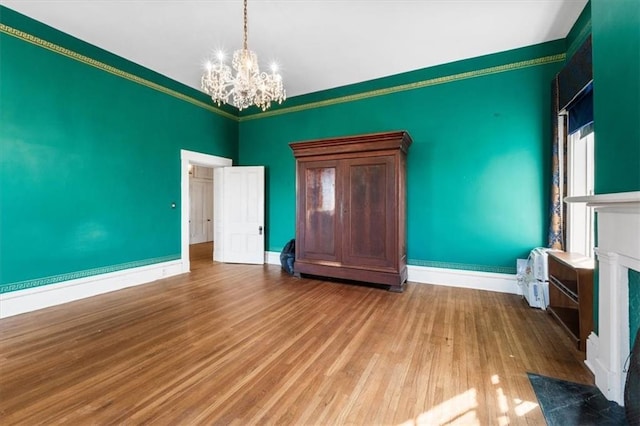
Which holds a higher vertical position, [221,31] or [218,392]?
[221,31]

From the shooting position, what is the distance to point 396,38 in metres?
3.49

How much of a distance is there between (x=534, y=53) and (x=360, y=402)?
15.3ft

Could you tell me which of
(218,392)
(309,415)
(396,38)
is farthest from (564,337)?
(396,38)

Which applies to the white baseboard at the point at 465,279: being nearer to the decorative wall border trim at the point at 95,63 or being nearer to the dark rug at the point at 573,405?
the dark rug at the point at 573,405

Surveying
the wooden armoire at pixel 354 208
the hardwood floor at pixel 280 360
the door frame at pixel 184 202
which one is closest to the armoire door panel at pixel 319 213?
the wooden armoire at pixel 354 208

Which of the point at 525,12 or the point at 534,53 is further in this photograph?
the point at 534,53

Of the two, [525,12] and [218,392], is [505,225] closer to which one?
[525,12]

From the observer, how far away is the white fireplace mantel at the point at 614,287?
155cm

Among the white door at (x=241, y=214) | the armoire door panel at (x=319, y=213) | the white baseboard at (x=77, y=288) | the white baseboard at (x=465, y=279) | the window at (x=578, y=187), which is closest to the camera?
the white baseboard at (x=77, y=288)

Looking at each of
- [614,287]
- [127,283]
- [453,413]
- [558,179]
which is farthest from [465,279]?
[127,283]

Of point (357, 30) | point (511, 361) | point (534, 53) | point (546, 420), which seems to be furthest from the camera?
point (534, 53)

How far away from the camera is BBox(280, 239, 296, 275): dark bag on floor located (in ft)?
15.7

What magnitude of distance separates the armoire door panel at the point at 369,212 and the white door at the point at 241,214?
2.12 metres

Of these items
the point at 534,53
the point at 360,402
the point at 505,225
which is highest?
the point at 534,53
